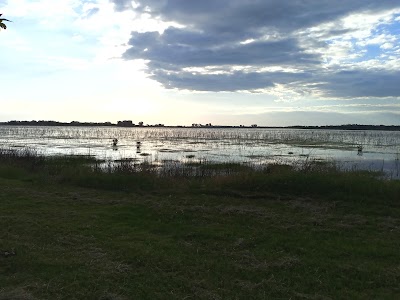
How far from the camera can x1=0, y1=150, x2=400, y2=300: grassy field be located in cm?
499

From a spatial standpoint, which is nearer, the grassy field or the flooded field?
the grassy field

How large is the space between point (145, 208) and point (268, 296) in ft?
17.9

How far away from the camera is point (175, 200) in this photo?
10844 millimetres

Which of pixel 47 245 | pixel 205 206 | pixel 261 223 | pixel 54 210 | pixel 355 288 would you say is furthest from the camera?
pixel 205 206

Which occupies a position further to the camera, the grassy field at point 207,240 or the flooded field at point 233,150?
the flooded field at point 233,150

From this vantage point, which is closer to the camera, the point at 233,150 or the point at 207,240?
the point at 207,240

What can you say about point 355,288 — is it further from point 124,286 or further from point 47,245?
point 47,245

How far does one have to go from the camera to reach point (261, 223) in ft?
27.5

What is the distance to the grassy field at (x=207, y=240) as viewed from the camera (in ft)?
16.4

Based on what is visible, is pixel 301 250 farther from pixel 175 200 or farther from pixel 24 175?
pixel 24 175

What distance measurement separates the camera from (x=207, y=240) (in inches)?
279

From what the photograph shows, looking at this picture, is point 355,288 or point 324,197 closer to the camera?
point 355,288

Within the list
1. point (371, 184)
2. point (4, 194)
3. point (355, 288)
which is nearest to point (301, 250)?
point (355, 288)

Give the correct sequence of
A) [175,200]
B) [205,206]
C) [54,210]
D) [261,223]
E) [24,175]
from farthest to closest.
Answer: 1. [24,175]
2. [175,200]
3. [205,206]
4. [54,210]
5. [261,223]
